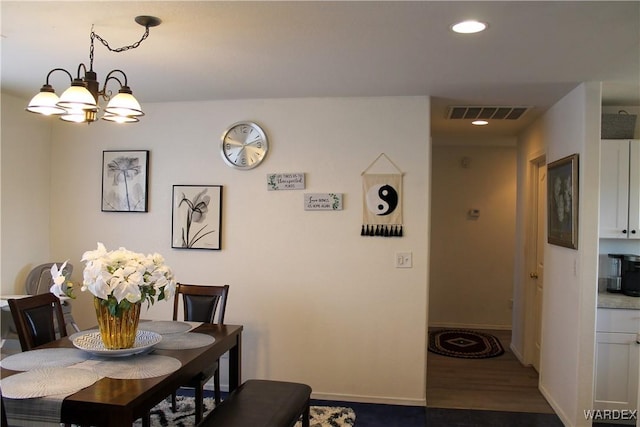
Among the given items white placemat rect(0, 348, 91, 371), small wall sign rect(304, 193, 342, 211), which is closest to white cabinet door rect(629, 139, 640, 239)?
small wall sign rect(304, 193, 342, 211)

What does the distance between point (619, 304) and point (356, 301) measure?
5.92 ft

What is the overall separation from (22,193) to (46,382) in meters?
2.56

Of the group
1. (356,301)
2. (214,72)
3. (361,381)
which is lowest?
(361,381)

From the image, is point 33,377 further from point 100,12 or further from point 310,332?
point 310,332

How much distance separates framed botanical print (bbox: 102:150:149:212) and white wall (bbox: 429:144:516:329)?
12.1ft

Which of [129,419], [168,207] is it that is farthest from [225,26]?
[168,207]

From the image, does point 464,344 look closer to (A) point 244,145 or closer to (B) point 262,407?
(A) point 244,145

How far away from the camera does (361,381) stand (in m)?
3.73

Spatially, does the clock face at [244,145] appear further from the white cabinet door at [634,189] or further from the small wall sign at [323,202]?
the white cabinet door at [634,189]

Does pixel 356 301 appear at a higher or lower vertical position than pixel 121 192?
lower

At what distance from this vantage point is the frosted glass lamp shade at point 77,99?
2.07 meters

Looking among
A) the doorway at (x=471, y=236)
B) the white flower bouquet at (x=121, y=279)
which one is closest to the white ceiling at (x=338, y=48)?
the white flower bouquet at (x=121, y=279)

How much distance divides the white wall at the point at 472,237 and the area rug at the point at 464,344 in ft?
1.17

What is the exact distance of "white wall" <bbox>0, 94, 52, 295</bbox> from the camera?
12.5ft
